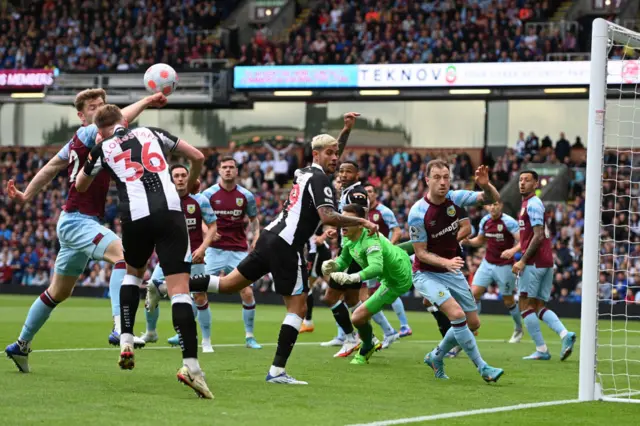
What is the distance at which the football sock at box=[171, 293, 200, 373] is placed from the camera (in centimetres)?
823

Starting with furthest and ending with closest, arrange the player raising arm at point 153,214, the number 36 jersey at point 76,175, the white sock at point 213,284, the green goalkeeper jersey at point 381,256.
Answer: the green goalkeeper jersey at point 381,256 < the white sock at point 213,284 < the number 36 jersey at point 76,175 < the player raising arm at point 153,214

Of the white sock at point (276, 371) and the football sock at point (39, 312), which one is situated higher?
the football sock at point (39, 312)

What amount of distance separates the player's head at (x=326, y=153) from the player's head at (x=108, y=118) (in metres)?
1.89

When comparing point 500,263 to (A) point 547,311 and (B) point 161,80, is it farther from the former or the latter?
(B) point 161,80

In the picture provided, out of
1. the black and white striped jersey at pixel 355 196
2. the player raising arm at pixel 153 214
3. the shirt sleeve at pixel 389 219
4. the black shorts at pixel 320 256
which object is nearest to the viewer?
the player raising arm at pixel 153 214

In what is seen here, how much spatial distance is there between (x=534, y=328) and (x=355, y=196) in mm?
3012

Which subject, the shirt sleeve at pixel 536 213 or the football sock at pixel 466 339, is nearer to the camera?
the football sock at pixel 466 339

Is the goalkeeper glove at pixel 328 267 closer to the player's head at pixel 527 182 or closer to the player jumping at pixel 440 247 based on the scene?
the player jumping at pixel 440 247

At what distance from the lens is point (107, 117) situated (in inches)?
355

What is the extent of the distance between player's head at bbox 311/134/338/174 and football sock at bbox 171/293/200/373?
216 centimetres

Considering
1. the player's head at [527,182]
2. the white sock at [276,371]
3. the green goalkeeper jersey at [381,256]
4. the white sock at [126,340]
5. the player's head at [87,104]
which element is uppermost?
the player's head at [87,104]

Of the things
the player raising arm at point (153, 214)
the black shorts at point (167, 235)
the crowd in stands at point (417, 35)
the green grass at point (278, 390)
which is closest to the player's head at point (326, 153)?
the player raising arm at point (153, 214)

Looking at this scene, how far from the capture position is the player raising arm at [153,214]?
8383 mm

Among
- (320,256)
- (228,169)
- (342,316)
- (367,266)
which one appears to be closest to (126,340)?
(367,266)
